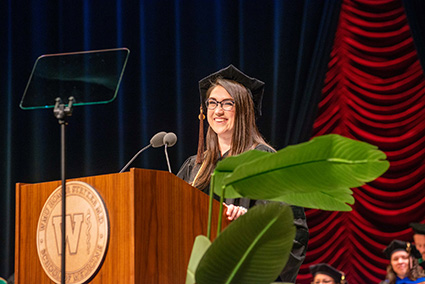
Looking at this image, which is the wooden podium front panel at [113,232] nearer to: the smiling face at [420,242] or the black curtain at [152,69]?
the black curtain at [152,69]

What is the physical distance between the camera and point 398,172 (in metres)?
4.91

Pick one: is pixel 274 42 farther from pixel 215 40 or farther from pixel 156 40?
pixel 156 40

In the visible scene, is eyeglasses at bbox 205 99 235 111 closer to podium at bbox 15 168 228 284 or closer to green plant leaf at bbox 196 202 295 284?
podium at bbox 15 168 228 284

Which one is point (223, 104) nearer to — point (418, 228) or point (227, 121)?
point (227, 121)

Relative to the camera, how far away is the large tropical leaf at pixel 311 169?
2.97 ft

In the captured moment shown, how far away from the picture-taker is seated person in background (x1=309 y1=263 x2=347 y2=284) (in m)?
4.72

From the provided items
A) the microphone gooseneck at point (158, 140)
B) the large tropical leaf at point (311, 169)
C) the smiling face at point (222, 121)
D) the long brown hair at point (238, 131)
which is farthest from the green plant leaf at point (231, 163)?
the smiling face at point (222, 121)

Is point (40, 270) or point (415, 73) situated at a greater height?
point (415, 73)

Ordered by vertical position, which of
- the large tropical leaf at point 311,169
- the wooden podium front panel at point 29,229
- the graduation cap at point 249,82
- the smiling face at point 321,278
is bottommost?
the smiling face at point 321,278

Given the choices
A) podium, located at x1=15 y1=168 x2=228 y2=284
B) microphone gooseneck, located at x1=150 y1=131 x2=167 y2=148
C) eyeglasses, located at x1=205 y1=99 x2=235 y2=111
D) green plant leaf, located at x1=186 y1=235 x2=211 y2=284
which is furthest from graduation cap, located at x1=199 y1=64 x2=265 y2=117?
green plant leaf, located at x1=186 y1=235 x2=211 y2=284

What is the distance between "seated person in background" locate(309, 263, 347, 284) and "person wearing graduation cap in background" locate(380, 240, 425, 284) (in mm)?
330

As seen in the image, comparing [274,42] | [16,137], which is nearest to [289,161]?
[274,42]

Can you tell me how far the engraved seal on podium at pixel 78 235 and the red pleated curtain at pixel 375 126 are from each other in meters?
3.48

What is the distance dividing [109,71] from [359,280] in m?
3.77
